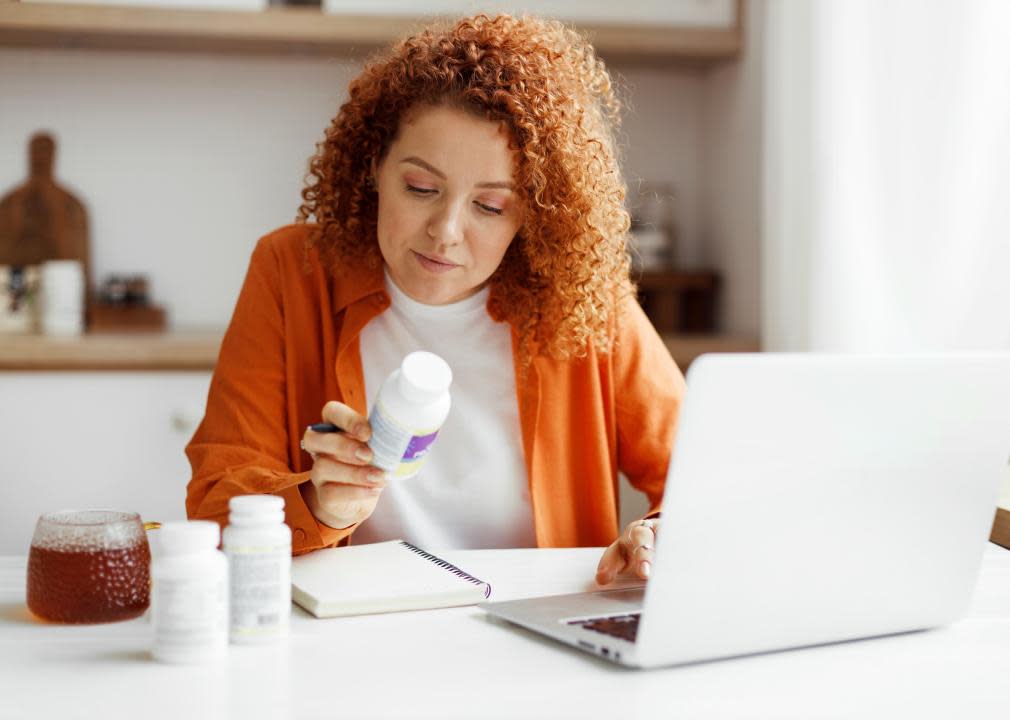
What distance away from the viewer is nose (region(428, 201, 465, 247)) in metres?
1.43

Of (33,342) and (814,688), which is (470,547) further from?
(33,342)

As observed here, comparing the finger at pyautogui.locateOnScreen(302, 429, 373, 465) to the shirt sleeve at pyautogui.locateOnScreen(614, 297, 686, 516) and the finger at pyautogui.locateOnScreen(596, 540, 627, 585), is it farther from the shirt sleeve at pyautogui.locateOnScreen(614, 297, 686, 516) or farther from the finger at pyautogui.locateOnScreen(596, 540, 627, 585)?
the shirt sleeve at pyautogui.locateOnScreen(614, 297, 686, 516)

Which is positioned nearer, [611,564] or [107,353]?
[611,564]

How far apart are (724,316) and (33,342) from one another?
1650 mm

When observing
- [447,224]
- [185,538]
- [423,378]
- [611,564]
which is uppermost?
[447,224]

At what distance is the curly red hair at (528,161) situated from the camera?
147 centimetres

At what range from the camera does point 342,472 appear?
1.13 m

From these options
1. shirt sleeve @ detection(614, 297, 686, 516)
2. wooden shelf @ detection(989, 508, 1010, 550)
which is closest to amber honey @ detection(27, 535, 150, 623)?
shirt sleeve @ detection(614, 297, 686, 516)

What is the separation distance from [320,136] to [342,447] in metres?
2.06

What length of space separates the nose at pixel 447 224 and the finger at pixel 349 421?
0.41 m

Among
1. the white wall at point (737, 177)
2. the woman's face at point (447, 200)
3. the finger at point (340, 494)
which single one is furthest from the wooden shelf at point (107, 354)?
the finger at point (340, 494)

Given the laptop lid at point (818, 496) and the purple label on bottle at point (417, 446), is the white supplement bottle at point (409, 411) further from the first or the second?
the laptop lid at point (818, 496)

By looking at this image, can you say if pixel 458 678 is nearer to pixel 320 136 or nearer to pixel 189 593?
pixel 189 593

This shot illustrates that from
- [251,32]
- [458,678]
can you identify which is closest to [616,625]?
[458,678]
